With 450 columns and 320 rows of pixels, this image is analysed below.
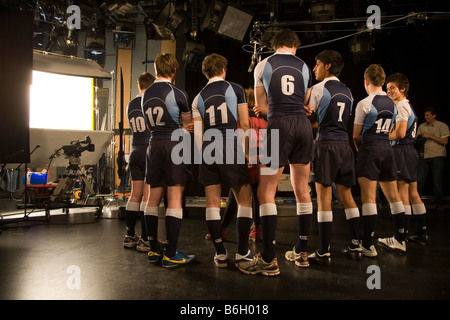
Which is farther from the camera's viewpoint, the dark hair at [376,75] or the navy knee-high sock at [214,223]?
the dark hair at [376,75]

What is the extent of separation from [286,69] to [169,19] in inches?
195

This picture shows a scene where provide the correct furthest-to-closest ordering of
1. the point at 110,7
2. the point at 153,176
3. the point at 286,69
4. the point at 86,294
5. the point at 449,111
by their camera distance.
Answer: the point at 449,111 < the point at 110,7 < the point at 153,176 < the point at 286,69 < the point at 86,294

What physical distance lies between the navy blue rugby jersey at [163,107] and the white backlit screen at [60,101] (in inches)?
170

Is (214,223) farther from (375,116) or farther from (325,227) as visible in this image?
(375,116)

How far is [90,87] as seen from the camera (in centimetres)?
656

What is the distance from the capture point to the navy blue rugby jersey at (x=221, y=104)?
2.35m

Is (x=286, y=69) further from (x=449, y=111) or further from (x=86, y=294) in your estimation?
(x=449, y=111)

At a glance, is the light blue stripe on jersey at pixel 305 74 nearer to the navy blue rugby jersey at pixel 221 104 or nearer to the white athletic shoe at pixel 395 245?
the navy blue rugby jersey at pixel 221 104

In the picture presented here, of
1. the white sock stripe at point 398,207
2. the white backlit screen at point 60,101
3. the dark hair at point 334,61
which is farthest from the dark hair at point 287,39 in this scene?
the white backlit screen at point 60,101

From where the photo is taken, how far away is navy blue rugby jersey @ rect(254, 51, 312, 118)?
2344mm

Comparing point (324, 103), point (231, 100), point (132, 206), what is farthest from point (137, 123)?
point (324, 103)

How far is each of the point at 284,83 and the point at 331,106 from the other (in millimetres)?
519

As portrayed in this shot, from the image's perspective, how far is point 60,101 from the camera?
625cm
